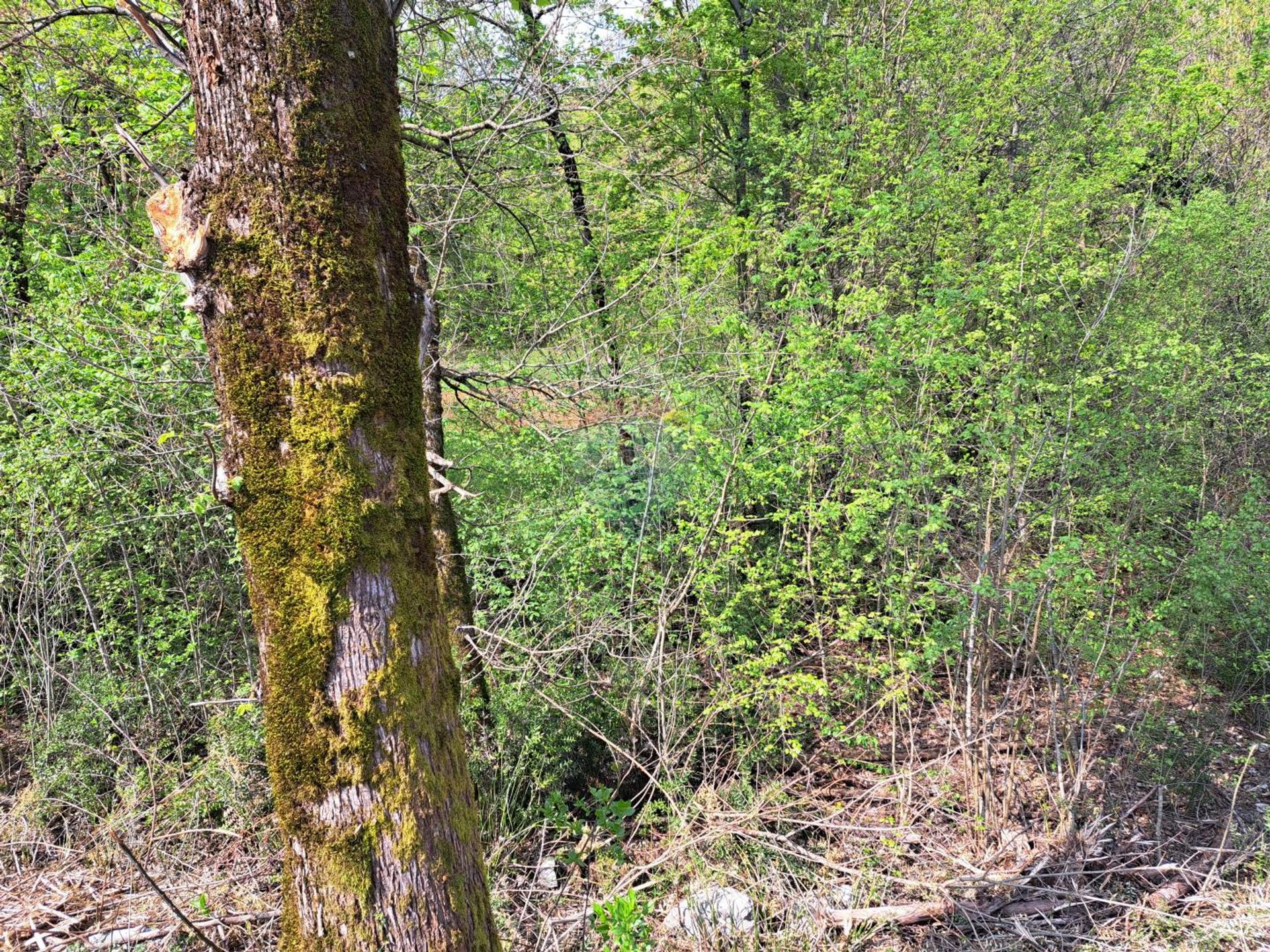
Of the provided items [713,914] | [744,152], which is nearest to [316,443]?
[713,914]

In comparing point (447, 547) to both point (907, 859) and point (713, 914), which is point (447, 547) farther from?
point (907, 859)

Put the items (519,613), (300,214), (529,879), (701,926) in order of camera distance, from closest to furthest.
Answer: (300,214) < (701,926) < (529,879) < (519,613)

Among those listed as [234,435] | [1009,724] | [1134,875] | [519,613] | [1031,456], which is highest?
[234,435]

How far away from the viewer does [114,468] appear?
4508 mm

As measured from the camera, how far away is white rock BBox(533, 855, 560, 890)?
369cm

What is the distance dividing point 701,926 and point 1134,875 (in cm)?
279

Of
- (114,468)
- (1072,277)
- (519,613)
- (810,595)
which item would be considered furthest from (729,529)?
(114,468)

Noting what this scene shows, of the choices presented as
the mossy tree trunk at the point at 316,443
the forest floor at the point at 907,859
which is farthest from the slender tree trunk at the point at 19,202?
the mossy tree trunk at the point at 316,443

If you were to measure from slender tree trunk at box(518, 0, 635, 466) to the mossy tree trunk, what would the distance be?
289 cm

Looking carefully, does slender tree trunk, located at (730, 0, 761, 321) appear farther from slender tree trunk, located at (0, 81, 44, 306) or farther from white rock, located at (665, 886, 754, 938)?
slender tree trunk, located at (0, 81, 44, 306)

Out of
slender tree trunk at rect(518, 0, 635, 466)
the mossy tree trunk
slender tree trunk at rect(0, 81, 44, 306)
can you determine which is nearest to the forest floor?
the mossy tree trunk

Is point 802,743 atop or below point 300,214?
below

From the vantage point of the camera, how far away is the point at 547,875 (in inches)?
150

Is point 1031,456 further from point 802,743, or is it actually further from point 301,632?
point 301,632
